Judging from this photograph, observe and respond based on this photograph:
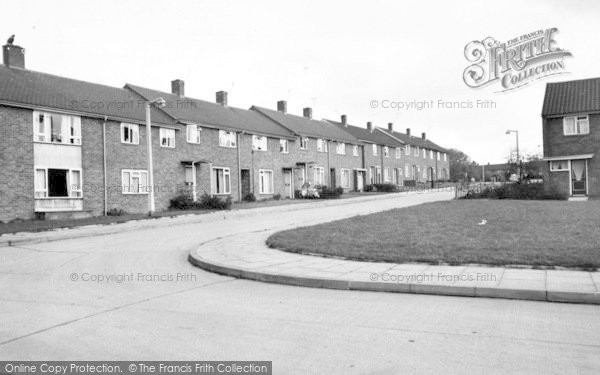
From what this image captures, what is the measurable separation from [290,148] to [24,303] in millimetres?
34843

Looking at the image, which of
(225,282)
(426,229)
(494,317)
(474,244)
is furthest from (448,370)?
(426,229)

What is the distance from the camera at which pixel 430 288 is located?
23.8 ft

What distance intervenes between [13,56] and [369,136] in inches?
1567

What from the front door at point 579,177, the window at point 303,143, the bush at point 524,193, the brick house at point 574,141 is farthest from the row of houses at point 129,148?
the front door at point 579,177

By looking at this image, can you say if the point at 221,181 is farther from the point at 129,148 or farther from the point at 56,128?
the point at 56,128

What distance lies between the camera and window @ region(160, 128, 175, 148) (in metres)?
29.6

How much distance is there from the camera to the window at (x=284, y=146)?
40.2m

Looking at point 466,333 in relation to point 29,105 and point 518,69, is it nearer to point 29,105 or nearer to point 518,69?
point 518,69

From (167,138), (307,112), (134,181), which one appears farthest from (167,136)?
(307,112)

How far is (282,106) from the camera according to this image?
161ft

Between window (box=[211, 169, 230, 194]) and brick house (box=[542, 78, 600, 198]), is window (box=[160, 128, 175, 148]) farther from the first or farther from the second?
brick house (box=[542, 78, 600, 198])

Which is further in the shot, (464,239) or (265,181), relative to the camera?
(265,181)

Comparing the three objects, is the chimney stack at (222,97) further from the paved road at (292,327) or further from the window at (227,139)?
the paved road at (292,327)

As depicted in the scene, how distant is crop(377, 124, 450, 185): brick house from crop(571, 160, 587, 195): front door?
2921cm
